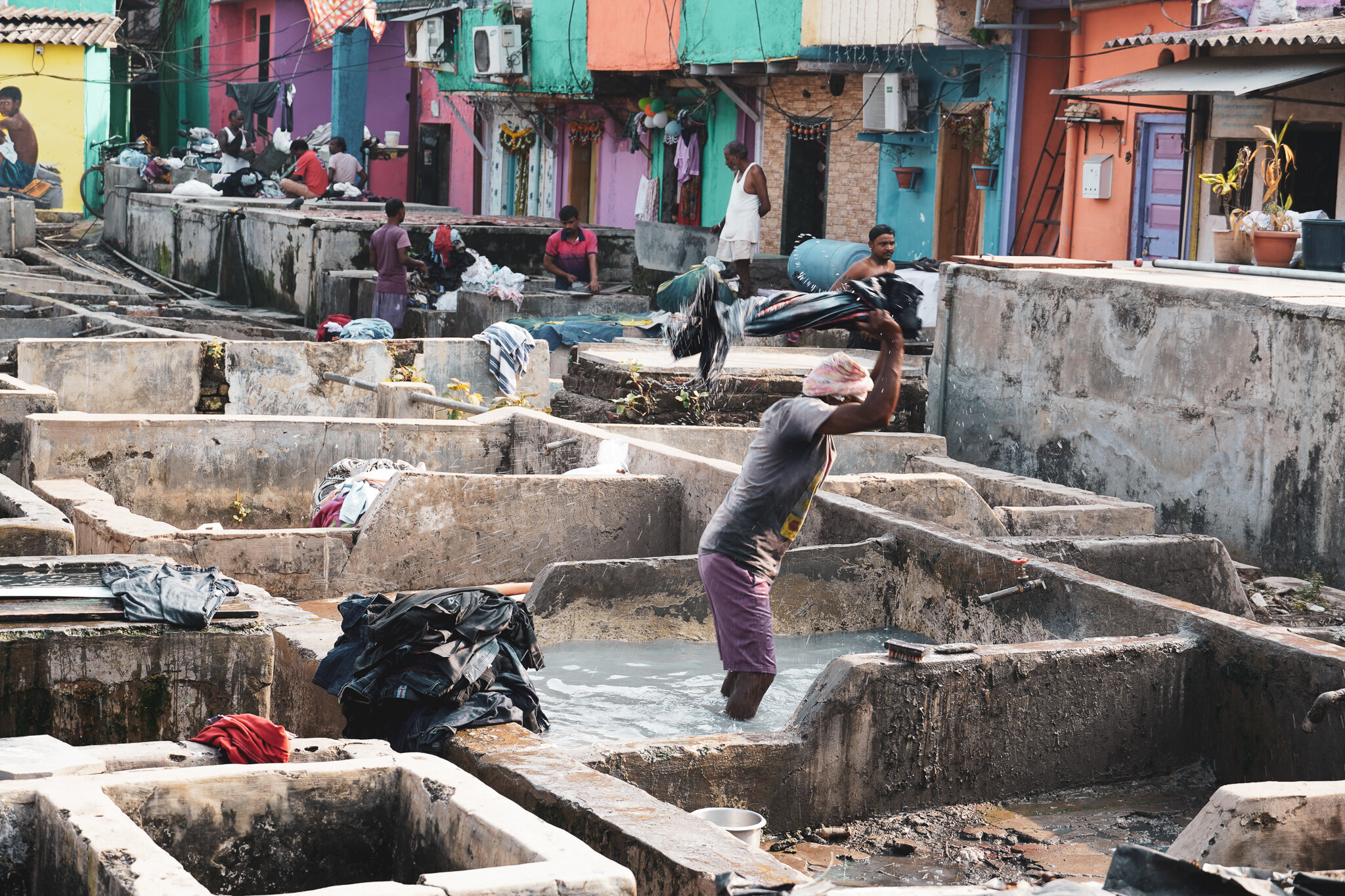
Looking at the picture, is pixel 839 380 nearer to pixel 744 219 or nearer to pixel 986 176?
pixel 744 219

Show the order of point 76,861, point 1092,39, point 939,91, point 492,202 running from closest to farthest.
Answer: point 76,861 → point 1092,39 → point 939,91 → point 492,202

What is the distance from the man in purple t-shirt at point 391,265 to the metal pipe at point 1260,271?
7.73 m

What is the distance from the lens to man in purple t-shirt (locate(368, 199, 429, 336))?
16.0m

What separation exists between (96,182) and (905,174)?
1637cm

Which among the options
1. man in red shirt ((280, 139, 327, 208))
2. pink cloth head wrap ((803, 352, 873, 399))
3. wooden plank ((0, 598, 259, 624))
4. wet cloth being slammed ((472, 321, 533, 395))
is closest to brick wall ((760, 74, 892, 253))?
wet cloth being slammed ((472, 321, 533, 395))

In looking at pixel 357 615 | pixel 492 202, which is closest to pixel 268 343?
pixel 357 615

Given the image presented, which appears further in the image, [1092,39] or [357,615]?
[1092,39]

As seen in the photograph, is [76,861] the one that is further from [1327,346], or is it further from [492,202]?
[492,202]

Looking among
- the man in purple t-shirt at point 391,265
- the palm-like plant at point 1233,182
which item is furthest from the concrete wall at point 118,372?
the palm-like plant at point 1233,182

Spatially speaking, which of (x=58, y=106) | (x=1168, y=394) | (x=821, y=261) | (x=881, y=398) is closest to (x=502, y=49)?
(x=58, y=106)

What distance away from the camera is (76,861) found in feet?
11.3

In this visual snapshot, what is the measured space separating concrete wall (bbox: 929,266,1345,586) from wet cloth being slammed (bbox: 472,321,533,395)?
136 inches

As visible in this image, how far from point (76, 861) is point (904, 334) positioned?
4583mm

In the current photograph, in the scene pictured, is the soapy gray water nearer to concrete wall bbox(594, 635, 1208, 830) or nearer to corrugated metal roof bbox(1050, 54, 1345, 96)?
concrete wall bbox(594, 635, 1208, 830)
